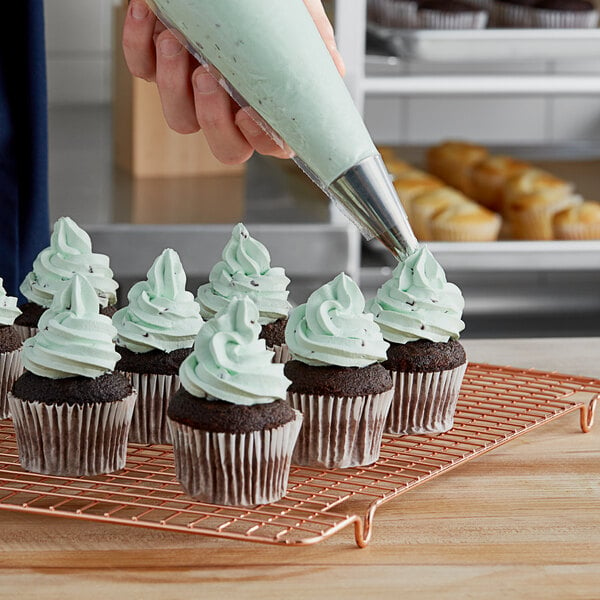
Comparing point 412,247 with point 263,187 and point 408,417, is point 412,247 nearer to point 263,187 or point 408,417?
point 408,417

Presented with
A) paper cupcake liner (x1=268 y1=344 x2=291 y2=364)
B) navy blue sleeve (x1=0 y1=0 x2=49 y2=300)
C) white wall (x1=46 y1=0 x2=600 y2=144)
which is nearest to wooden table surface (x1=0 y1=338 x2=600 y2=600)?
paper cupcake liner (x1=268 y1=344 x2=291 y2=364)

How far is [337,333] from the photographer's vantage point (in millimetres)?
1263

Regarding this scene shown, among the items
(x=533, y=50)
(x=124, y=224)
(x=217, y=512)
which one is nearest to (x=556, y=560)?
(x=217, y=512)

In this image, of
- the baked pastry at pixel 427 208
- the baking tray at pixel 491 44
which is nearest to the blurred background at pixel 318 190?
the baking tray at pixel 491 44

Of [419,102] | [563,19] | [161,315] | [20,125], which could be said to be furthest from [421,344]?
[419,102]

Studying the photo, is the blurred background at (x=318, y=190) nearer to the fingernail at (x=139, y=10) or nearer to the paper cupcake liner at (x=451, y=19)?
the paper cupcake liner at (x=451, y=19)

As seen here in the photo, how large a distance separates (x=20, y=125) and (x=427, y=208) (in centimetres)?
98

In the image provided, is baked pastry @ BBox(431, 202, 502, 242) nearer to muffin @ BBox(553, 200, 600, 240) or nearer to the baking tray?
muffin @ BBox(553, 200, 600, 240)

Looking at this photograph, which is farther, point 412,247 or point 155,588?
point 412,247

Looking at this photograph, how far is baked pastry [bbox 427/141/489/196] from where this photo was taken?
9.59ft

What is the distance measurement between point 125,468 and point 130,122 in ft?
4.92

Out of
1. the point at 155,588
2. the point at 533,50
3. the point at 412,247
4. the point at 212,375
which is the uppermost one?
the point at 533,50

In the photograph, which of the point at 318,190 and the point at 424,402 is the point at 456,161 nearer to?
the point at 318,190

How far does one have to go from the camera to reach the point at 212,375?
44.3 inches
